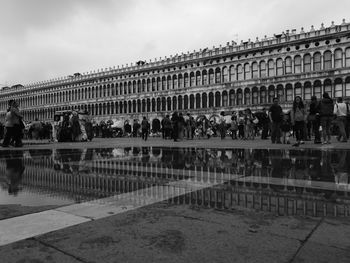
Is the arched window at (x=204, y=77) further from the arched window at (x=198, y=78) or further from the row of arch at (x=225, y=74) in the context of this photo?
the arched window at (x=198, y=78)

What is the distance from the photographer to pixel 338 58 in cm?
4428

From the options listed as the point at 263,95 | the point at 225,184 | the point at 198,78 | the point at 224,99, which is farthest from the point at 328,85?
the point at 225,184

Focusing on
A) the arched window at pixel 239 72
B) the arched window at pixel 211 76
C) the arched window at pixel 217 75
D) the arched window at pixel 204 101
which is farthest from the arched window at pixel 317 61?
the arched window at pixel 204 101

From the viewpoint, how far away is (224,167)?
5828 mm

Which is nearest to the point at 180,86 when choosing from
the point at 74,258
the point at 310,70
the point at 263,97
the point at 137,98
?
the point at 137,98

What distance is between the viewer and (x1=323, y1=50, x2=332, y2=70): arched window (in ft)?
148

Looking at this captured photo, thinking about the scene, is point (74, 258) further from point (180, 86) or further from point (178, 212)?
point (180, 86)

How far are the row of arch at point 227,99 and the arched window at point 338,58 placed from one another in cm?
204

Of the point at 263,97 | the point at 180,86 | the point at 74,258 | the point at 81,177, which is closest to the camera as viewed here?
the point at 74,258

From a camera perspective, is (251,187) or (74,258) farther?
(251,187)

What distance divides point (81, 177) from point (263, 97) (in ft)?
158

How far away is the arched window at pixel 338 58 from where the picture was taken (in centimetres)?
4403

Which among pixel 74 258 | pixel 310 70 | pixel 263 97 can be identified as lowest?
pixel 74 258

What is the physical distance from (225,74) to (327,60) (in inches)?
619
